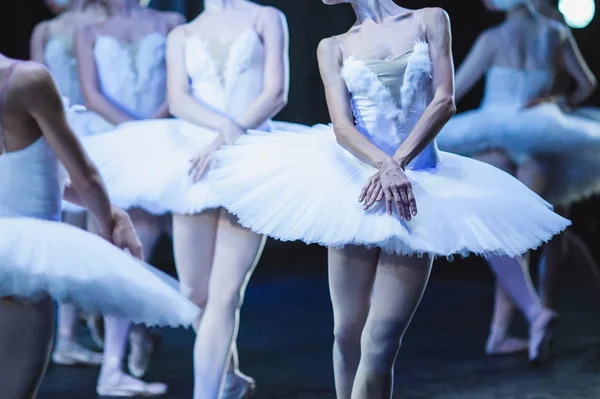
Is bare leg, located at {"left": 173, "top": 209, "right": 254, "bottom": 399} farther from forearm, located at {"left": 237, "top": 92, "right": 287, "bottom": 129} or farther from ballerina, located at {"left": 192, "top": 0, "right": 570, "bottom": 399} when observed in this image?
ballerina, located at {"left": 192, "top": 0, "right": 570, "bottom": 399}

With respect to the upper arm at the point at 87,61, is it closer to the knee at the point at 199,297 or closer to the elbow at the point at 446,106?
the knee at the point at 199,297

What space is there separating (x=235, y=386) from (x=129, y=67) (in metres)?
1.41

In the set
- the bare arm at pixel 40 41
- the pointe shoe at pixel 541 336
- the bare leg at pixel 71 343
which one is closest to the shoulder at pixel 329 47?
the bare leg at pixel 71 343

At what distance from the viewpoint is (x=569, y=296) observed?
6.66m

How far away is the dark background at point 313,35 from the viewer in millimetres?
5977

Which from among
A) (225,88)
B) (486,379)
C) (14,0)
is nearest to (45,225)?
(225,88)

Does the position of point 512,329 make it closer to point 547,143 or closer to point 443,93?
point 547,143

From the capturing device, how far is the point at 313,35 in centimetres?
628

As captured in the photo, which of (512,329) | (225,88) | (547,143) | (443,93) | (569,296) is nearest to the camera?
(443,93)

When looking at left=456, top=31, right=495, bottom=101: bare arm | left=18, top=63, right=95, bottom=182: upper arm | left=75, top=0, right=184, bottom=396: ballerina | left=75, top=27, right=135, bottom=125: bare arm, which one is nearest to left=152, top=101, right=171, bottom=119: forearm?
left=75, top=0, right=184, bottom=396: ballerina

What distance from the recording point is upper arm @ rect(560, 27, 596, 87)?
467 cm

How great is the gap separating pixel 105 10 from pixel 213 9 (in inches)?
50.0

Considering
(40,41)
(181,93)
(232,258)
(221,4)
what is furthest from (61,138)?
(40,41)

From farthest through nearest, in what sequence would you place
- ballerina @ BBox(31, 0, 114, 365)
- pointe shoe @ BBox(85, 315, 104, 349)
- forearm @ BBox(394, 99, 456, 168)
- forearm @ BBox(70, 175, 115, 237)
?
pointe shoe @ BBox(85, 315, 104, 349) < ballerina @ BBox(31, 0, 114, 365) < forearm @ BBox(394, 99, 456, 168) < forearm @ BBox(70, 175, 115, 237)
